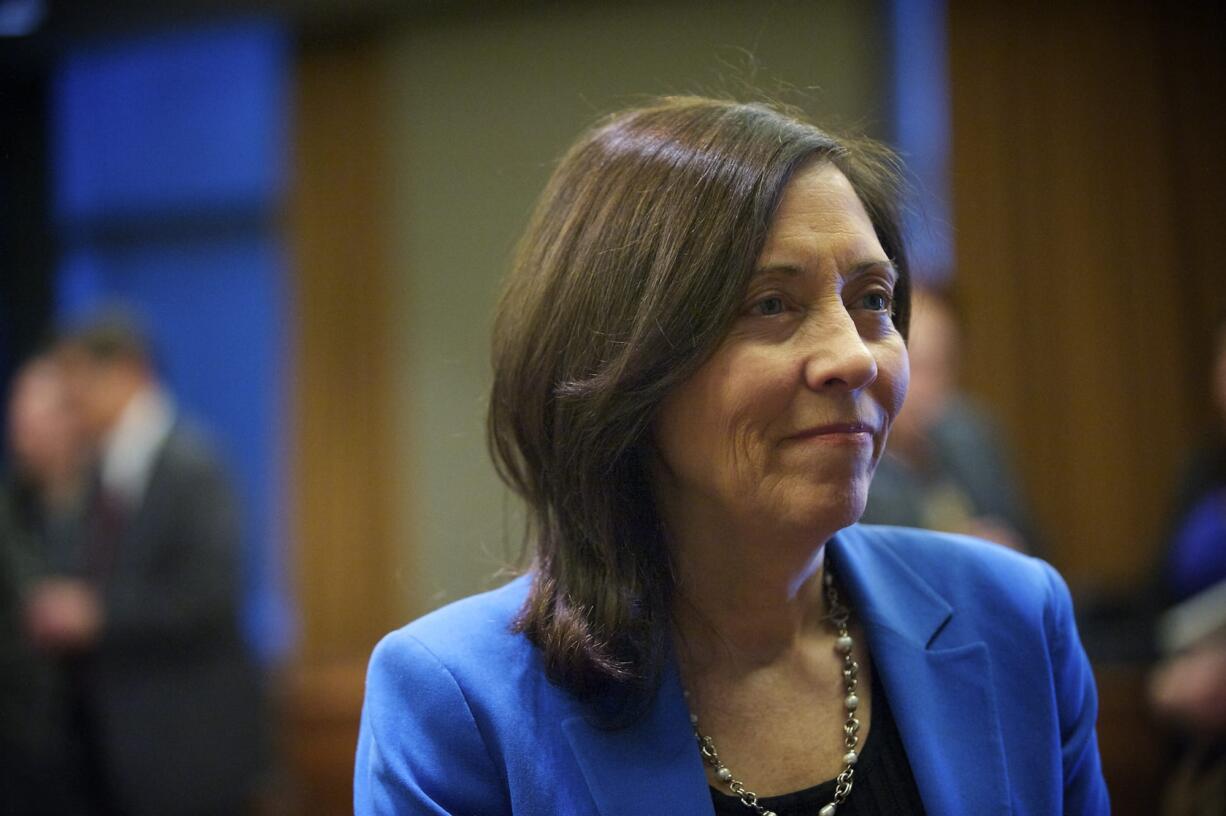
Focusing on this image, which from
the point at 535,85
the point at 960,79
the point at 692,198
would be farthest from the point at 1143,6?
the point at 692,198

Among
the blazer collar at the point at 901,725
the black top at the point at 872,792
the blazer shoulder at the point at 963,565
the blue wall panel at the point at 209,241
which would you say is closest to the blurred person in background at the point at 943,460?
the blazer shoulder at the point at 963,565

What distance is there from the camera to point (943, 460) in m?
3.10

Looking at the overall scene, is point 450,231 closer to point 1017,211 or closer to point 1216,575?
point 1017,211

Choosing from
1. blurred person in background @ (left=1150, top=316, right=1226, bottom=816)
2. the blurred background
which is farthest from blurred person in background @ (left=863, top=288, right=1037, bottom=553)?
blurred person in background @ (left=1150, top=316, right=1226, bottom=816)

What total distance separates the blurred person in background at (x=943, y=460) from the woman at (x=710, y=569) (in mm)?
1074

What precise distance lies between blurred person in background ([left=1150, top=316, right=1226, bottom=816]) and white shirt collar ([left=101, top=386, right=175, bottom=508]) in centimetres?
275

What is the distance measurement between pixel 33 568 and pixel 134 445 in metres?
0.47

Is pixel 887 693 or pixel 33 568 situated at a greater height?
pixel 887 693

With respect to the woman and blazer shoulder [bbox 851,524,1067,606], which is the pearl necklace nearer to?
the woman

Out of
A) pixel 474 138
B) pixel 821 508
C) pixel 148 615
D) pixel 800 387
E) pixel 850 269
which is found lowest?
pixel 148 615

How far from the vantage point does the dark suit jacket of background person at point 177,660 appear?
330cm

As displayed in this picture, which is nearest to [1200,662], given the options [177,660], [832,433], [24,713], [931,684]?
[931,684]

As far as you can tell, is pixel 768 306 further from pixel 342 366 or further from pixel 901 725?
pixel 342 366

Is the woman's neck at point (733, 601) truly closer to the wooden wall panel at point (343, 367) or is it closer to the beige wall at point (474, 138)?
the beige wall at point (474, 138)
